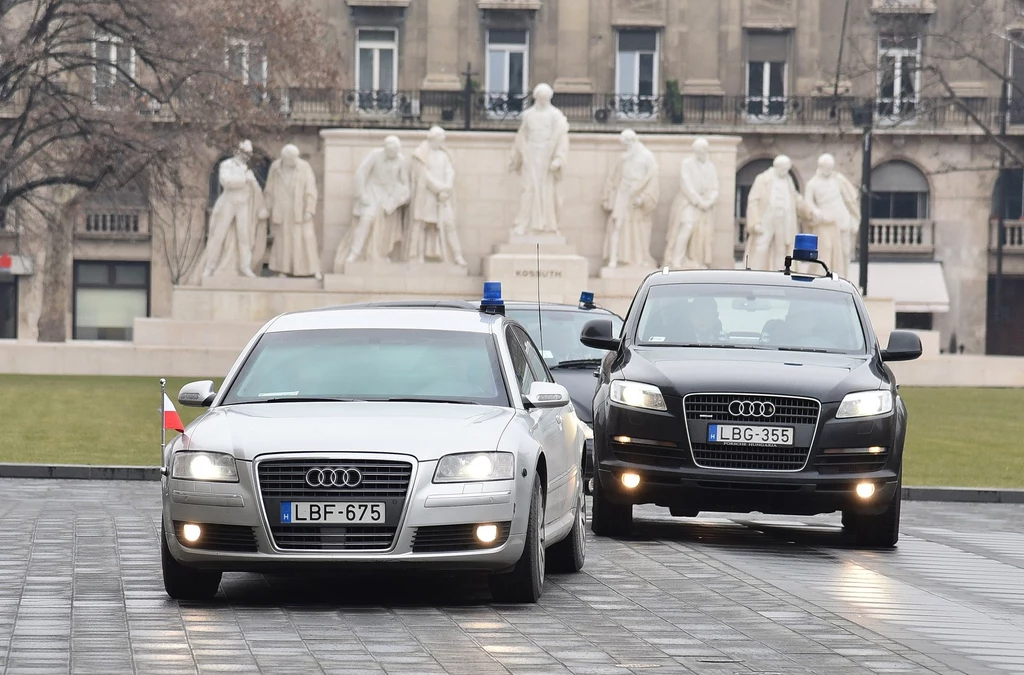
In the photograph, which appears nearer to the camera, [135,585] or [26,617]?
[26,617]

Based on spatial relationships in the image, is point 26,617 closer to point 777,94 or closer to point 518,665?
point 518,665

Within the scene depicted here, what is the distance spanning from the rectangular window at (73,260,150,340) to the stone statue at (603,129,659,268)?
26400mm

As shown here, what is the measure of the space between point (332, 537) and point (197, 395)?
1.26 m

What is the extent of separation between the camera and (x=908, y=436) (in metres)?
24.7

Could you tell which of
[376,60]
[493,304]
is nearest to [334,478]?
[493,304]

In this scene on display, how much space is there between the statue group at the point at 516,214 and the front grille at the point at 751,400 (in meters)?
26.1

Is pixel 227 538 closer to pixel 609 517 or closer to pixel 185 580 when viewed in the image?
pixel 185 580

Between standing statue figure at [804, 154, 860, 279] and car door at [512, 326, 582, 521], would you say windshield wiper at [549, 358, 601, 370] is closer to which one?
car door at [512, 326, 582, 521]

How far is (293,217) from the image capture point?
1607 inches

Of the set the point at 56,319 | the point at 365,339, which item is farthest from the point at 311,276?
the point at 365,339

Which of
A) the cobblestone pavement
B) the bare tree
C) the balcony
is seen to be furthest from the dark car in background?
the balcony

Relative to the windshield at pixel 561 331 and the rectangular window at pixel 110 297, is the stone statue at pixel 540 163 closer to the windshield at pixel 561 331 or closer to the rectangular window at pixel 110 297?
the windshield at pixel 561 331

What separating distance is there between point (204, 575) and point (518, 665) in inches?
88.0

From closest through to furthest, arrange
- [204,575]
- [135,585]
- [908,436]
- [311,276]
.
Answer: [204,575], [135,585], [908,436], [311,276]
